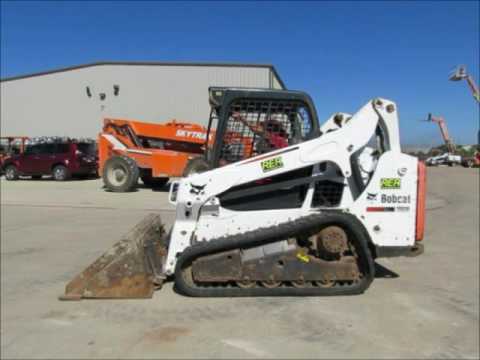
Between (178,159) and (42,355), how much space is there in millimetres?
10135

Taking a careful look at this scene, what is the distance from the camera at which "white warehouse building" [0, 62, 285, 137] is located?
26234 mm

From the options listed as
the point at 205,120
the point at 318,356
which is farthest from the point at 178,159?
the point at 205,120

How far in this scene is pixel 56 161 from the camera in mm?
17797

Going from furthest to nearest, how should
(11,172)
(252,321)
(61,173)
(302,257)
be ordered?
(11,172)
(61,173)
(302,257)
(252,321)

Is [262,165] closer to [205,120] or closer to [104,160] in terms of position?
[104,160]

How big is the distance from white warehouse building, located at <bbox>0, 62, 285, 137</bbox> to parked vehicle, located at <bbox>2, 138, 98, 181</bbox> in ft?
31.2

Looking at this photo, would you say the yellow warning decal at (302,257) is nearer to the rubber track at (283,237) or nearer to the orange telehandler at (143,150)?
the rubber track at (283,237)

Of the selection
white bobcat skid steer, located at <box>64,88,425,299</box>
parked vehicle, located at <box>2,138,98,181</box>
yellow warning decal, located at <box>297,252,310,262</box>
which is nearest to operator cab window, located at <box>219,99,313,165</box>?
white bobcat skid steer, located at <box>64,88,425,299</box>

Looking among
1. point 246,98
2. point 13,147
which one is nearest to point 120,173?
point 246,98

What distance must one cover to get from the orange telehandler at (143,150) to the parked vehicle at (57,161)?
4354mm

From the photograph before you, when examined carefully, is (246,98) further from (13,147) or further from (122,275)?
(13,147)

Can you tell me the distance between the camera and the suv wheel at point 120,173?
42.5ft

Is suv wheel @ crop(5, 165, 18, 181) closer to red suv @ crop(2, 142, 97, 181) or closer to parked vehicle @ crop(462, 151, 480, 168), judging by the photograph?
red suv @ crop(2, 142, 97, 181)

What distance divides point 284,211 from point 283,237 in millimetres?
243
